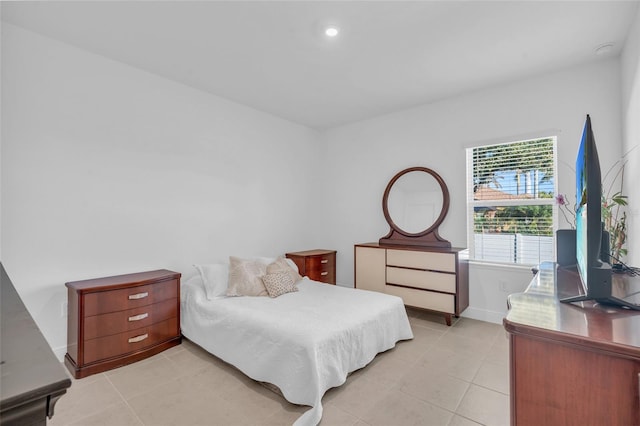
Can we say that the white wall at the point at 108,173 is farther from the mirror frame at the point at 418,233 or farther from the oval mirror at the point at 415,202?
the oval mirror at the point at 415,202

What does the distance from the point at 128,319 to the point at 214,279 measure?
80 cm

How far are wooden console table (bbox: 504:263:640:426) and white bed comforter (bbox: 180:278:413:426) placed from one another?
1.32m

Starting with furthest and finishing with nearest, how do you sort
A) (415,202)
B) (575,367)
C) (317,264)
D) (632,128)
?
(317,264) → (415,202) → (632,128) → (575,367)

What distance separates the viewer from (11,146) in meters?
2.41

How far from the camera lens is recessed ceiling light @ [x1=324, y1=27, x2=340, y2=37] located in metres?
2.43

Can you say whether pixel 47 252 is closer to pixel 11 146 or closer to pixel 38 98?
pixel 11 146

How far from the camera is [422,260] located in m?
3.67

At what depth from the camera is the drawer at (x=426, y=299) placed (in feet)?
11.3

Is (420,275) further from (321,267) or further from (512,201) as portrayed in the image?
(321,267)

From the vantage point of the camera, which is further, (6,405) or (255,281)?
(255,281)

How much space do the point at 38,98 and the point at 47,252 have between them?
129cm

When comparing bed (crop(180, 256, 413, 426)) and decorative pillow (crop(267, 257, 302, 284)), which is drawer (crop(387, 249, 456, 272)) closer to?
bed (crop(180, 256, 413, 426))

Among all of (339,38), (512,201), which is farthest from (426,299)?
(339,38)

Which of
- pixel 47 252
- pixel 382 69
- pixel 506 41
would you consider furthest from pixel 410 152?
pixel 47 252
